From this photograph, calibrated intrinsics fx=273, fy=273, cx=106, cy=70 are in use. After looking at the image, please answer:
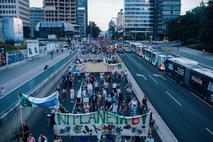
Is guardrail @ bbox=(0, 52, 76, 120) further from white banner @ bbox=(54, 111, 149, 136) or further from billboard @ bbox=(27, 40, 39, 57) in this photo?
billboard @ bbox=(27, 40, 39, 57)

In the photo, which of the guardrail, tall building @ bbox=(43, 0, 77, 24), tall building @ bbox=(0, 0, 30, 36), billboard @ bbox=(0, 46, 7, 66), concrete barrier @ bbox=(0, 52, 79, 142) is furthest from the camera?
tall building @ bbox=(43, 0, 77, 24)

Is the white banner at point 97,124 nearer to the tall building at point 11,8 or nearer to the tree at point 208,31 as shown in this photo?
the tree at point 208,31

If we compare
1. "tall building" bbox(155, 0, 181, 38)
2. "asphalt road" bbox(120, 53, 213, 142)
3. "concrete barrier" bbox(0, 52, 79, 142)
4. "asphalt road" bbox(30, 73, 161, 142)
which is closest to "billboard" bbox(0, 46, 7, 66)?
"concrete barrier" bbox(0, 52, 79, 142)

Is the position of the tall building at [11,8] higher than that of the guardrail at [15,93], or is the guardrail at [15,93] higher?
the tall building at [11,8]

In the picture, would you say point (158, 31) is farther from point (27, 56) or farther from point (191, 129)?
point (191, 129)

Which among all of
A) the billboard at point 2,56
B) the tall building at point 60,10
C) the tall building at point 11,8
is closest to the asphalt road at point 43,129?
the billboard at point 2,56
